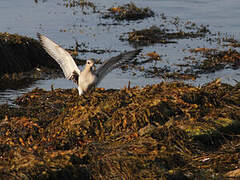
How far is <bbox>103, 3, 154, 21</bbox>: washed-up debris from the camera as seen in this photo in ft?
78.8

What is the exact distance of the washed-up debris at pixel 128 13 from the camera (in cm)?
2403

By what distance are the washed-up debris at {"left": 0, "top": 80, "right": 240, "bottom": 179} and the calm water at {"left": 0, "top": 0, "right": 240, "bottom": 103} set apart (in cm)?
383

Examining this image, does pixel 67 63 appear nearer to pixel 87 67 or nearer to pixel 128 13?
pixel 87 67

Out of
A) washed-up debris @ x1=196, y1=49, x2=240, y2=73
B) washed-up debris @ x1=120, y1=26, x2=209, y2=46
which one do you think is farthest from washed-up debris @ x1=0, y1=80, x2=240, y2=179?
washed-up debris @ x1=120, y1=26, x2=209, y2=46

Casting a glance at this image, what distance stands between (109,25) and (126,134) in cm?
1679

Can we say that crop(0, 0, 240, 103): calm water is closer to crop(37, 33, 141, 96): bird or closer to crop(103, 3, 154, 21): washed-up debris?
crop(103, 3, 154, 21): washed-up debris

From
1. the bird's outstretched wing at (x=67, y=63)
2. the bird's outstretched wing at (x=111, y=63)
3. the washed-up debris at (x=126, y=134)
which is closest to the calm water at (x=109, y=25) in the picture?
the bird's outstretched wing at (x=67, y=63)

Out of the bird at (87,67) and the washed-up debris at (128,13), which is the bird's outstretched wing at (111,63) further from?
the washed-up debris at (128,13)

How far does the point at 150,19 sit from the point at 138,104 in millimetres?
17806

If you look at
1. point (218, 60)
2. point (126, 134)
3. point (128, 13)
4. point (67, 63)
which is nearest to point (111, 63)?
point (67, 63)

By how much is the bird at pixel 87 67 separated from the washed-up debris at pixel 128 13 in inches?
594

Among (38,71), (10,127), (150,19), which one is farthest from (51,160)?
(150,19)

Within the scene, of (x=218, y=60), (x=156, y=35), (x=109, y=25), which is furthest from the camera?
(x=109, y=25)

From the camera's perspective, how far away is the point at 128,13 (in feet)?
79.0
